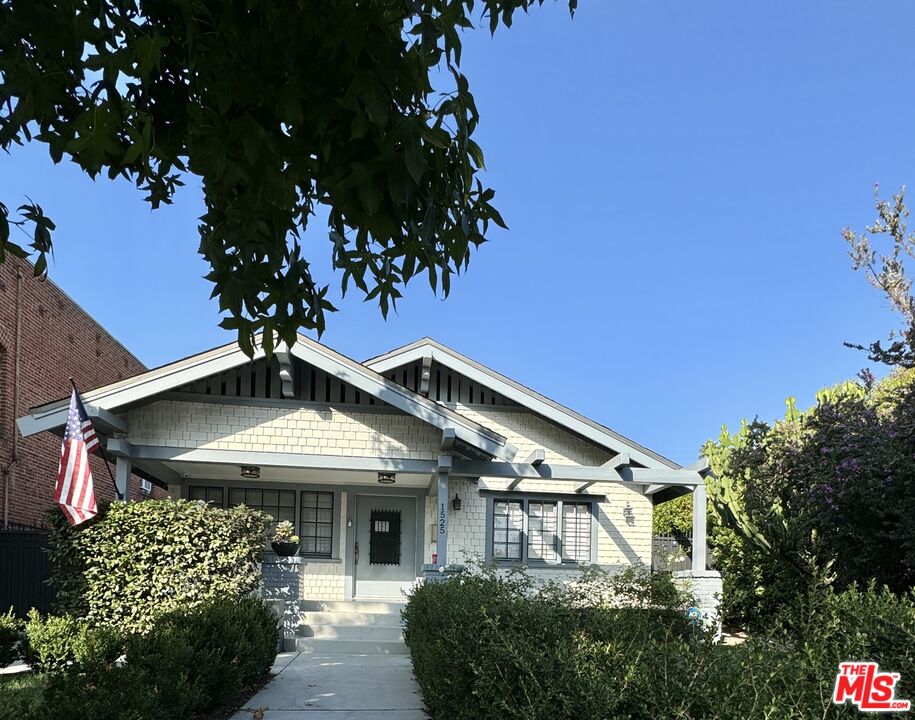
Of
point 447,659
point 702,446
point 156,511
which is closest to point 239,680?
point 447,659

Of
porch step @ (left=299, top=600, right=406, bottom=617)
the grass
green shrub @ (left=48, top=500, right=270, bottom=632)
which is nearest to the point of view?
the grass

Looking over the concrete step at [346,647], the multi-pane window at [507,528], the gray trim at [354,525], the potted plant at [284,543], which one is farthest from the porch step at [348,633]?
the multi-pane window at [507,528]

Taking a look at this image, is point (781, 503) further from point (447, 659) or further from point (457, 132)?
point (457, 132)

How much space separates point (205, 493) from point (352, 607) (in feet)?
13.4

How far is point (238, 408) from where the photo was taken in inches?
586

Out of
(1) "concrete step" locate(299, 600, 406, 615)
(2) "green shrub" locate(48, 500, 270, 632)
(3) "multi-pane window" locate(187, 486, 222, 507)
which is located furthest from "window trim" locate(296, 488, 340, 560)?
(2) "green shrub" locate(48, 500, 270, 632)

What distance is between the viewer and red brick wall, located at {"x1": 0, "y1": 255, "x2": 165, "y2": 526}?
17.5 m

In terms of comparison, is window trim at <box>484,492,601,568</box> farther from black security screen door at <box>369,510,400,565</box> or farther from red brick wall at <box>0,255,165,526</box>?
red brick wall at <box>0,255,165,526</box>

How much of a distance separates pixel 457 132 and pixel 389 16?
0.90 meters

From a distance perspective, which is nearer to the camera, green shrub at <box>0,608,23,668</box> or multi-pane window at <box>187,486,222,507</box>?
green shrub at <box>0,608,23,668</box>

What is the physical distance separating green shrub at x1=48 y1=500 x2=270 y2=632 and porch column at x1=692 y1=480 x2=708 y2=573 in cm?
805

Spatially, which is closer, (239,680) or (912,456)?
(239,680)

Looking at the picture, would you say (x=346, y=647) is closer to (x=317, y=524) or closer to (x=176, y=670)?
(x=317, y=524)

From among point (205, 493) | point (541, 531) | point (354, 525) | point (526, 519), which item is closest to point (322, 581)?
point (354, 525)
